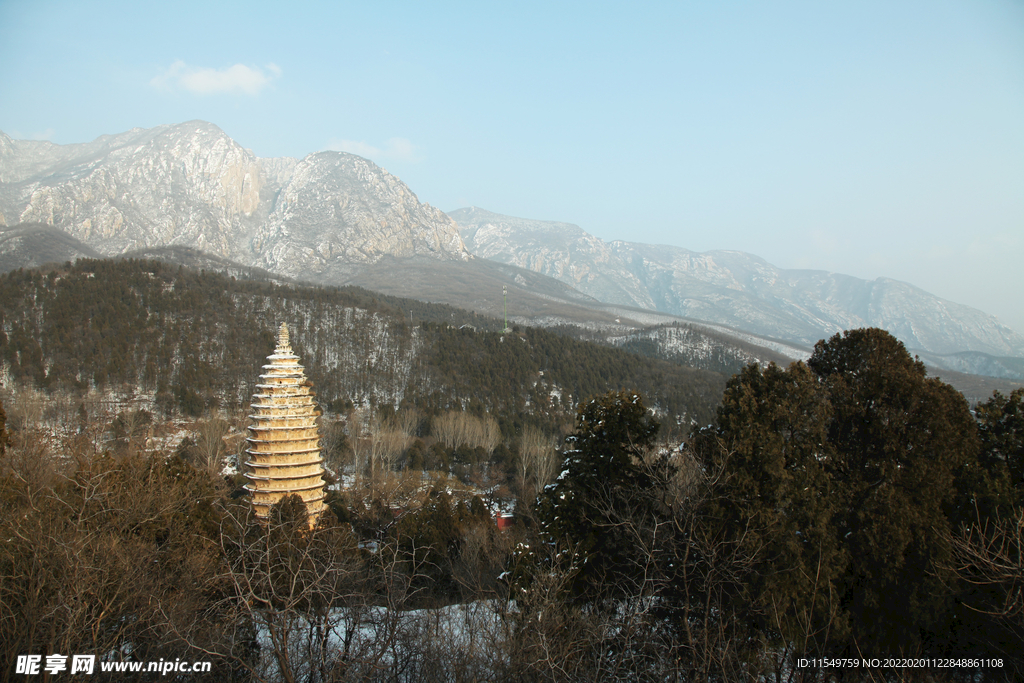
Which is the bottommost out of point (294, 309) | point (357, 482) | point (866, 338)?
point (357, 482)

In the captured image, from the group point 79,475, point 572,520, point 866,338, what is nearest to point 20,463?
point 79,475

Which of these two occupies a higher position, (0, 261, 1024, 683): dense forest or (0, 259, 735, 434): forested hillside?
(0, 261, 1024, 683): dense forest

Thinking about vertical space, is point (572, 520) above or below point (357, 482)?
above

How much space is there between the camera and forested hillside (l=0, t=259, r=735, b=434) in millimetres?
81750

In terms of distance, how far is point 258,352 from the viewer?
9806cm

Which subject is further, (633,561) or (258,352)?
(258,352)

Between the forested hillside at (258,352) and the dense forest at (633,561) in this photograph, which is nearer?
the dense forest at (633,561)

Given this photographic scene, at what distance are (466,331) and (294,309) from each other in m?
33.1

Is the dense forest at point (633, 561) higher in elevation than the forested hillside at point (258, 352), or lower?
higher

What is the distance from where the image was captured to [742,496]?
16734mm

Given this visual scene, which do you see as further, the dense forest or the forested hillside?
the forested hillside

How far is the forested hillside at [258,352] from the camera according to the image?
8175 centimetres

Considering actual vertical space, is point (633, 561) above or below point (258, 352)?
above

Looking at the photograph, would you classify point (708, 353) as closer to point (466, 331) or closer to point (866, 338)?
point (466, 331)
